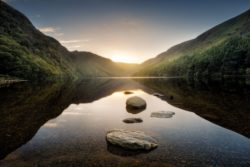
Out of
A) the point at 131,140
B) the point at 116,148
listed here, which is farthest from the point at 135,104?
the point at 116,148

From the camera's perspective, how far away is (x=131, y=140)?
1958 centimetres

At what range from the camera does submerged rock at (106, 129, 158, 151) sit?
748 inches

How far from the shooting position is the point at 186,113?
36312 mm

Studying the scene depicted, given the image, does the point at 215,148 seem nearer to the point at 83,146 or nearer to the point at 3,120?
the point at 83,146

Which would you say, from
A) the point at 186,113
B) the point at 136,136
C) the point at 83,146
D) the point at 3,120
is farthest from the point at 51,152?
the point at 186,113

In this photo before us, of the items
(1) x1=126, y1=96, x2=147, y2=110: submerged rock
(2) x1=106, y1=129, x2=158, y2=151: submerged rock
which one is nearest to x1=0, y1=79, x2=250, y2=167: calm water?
(2) x1=106, y1=129, x2=158, y2=151: submerged rock

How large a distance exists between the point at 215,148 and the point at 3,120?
2695cm

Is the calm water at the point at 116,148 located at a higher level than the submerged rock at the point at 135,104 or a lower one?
lower

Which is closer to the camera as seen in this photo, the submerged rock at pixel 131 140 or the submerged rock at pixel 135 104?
the submerged rock at pixel 131 140

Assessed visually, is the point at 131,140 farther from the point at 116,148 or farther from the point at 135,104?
the point at 135,104

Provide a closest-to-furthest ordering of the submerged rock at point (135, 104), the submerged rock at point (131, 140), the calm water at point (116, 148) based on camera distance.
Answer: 1. the calm water at point (116, 148)
2. the submerged rock at point (131, 140)
3. the submerged rock at point (135, 104)

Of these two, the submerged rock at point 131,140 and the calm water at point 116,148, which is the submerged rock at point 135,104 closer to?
the calm water at point 116,148

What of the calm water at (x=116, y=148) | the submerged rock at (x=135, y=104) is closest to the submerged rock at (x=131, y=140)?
the calm water at (x=116, y=148)

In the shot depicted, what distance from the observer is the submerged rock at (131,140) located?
19.0 meters
